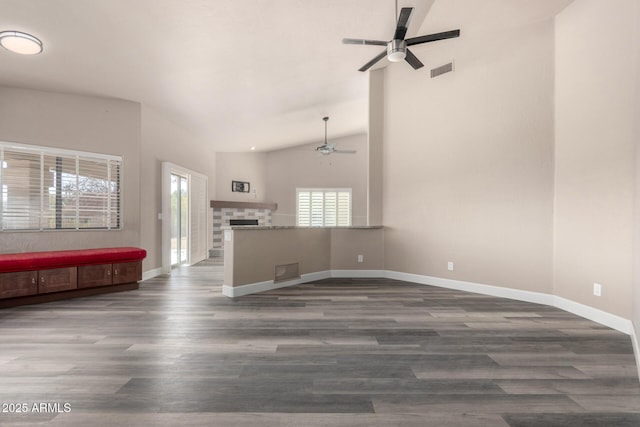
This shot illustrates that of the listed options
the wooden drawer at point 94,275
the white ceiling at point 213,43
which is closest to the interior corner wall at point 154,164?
the white ceiling at point 213,43

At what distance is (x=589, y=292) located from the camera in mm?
3164

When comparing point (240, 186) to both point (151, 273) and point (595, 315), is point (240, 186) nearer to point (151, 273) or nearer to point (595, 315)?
point (151, 273)

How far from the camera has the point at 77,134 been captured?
4434 millimetres

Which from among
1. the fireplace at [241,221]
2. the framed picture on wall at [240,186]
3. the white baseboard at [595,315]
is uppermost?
the framed picture on wall at [240,186]

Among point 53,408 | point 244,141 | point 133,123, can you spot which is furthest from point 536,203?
point 244,141

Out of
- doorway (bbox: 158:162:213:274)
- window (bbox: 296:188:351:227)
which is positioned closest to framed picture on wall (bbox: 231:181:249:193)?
doorway (bbox: 158:162:213:274)

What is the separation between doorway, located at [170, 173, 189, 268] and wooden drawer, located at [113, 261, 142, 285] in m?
1.69

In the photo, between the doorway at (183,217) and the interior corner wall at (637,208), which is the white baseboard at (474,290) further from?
the doorway at (183,217)

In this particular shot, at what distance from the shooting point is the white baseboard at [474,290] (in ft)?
9.59

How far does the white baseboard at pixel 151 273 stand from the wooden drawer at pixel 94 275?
88cm

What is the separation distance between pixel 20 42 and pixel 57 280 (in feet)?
8.64

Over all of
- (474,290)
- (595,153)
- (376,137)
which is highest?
(376,137)

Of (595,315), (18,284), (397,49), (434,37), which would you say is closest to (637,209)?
(595,315)

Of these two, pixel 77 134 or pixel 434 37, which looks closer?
pixel 434 37
